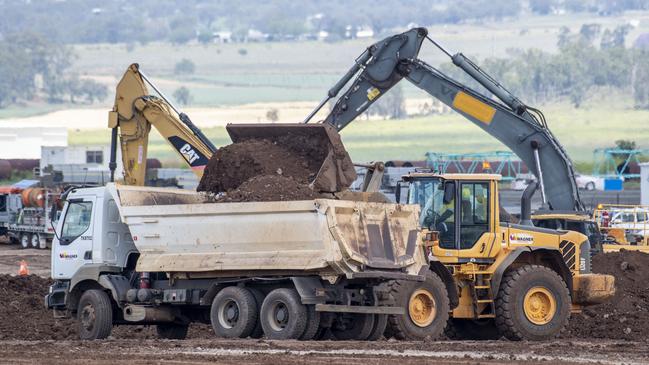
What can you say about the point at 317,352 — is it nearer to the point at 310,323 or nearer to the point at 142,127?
the point at 310,323

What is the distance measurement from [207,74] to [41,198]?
139 meters

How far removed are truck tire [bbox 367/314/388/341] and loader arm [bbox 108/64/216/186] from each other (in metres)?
8.98

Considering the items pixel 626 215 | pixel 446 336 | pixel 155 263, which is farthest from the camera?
pixel 626 215

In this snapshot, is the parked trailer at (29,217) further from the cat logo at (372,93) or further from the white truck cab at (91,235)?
the white truck cab at (91,235)

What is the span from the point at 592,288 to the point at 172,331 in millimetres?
6409

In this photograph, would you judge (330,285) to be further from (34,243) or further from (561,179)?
(34,243)

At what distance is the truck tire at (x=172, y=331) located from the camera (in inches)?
773

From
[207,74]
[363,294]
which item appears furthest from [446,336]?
[207,74]

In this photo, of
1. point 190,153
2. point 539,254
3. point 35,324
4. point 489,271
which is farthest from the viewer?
point 190,153

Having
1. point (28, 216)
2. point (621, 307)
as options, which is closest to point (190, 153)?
point (621, 307)

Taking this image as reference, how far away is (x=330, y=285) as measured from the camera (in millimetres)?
17172

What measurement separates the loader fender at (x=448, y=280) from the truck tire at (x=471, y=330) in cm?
119

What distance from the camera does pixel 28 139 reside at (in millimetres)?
98625

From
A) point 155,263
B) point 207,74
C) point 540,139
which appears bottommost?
point 155,263
